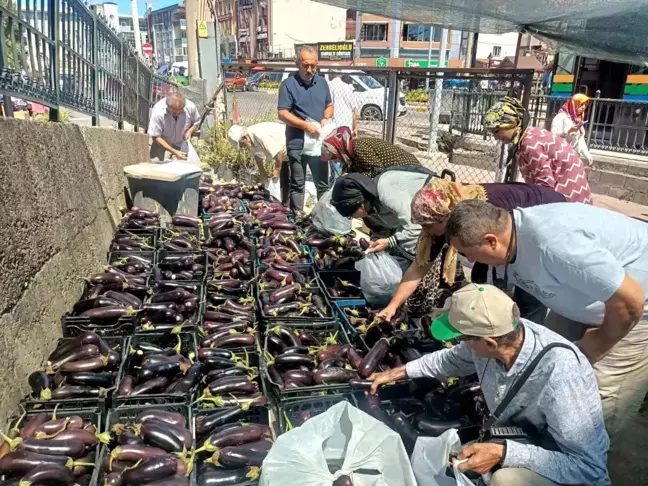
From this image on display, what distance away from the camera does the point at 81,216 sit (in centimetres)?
462

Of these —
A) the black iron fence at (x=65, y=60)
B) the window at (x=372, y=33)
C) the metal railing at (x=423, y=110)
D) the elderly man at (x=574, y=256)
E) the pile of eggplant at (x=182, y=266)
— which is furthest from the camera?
the window at (x=372, y=33)

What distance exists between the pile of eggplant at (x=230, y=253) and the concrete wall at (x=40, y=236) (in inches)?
40.2

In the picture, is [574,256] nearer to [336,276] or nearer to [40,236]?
[336,276]

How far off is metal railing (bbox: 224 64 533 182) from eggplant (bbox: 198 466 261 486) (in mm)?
5303

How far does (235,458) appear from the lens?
103 inches

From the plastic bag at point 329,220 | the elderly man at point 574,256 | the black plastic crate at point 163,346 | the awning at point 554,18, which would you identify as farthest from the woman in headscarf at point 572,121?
the black plastic crate at point 163,346

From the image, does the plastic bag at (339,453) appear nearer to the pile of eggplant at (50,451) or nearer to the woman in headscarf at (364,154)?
the pile of eggplant at (50,451)

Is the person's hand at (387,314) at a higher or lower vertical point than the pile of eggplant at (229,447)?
higher

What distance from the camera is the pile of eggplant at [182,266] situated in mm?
4586

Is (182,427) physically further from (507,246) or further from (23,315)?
(507,246)

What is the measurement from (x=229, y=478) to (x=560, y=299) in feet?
5.75

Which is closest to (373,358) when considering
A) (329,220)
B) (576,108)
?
(329,220)

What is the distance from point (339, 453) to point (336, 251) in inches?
129

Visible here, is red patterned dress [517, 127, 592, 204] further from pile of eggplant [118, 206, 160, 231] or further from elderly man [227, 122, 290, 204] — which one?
elderly man [227, 122, 290, 204]
